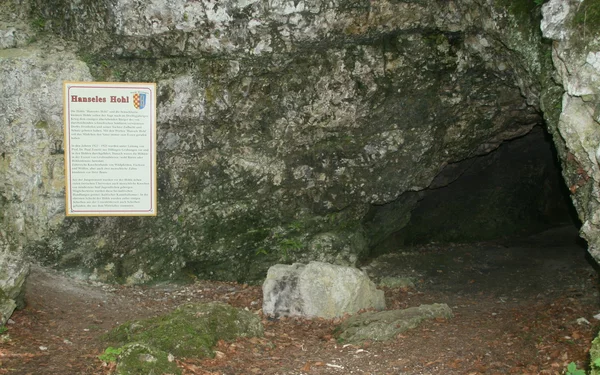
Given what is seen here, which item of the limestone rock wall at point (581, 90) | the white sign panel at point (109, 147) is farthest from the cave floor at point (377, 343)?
the limestone rock wall at point (581, 90)

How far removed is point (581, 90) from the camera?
720 cm

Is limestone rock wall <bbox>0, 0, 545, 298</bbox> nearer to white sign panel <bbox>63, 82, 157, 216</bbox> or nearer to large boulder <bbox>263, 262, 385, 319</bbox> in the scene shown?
white sign panel <bbox>63, 82, 157, 216</bbox>

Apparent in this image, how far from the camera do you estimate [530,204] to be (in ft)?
56.0

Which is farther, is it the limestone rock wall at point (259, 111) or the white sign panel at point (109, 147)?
the limestone rock wall at point (259, 111)

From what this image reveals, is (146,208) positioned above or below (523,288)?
above

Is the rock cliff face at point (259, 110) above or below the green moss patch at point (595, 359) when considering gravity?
above

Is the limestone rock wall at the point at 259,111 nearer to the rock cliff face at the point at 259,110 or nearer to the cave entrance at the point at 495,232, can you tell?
the rock cliff face at the point at 259,110

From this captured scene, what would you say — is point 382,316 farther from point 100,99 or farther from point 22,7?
point 22,7

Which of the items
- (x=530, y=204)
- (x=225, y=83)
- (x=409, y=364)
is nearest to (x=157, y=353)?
(x=409, y=364)

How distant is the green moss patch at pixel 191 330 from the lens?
21.5 ft

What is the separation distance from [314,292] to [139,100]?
172 inches

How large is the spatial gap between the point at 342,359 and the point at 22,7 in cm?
811

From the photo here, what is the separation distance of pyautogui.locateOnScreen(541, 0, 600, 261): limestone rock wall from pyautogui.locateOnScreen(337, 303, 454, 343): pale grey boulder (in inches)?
102

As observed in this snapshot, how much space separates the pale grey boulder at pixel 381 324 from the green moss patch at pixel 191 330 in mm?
1310
